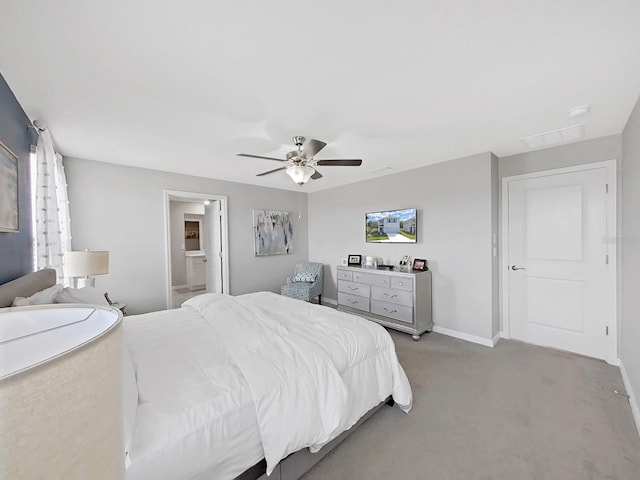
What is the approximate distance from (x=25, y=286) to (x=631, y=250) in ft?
14.8

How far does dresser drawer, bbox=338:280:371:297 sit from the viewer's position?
416cm

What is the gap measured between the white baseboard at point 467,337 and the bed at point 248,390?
179cm

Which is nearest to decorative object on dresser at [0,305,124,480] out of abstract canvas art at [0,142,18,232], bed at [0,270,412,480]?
bed at [0,270,412,480]

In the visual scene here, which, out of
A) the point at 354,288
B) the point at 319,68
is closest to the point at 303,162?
the point at 319,68

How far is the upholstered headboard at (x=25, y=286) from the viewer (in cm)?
145

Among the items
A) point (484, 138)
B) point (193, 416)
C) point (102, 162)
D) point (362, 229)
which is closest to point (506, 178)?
point (484, 138)

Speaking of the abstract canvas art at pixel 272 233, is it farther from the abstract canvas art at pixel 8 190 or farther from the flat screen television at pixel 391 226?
the abstract canvas art at pixel 8 190

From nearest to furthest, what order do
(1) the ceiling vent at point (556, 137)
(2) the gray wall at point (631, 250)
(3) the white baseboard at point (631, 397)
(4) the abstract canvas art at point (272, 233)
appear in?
(3) the white baseboard at point (631, 397)
(2) the gray wall at point (631, 250)
(1) the ceiling vent at point (556, 137)
(4) the abstract canvas art at point (272, 233)

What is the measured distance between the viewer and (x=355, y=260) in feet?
15.4

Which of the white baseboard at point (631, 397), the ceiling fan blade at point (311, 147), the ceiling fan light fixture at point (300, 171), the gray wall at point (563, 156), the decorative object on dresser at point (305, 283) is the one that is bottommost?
the white baseboard at point (631, 397)

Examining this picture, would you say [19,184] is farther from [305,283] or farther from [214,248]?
[305,283]

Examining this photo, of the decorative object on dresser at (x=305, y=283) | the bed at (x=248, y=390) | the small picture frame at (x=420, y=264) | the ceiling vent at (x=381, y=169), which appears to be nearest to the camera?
the bed at (x=248, y=390)

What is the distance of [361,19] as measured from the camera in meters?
1.31

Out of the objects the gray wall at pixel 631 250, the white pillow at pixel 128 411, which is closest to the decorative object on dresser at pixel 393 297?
the gray wall at pixel 631 250
